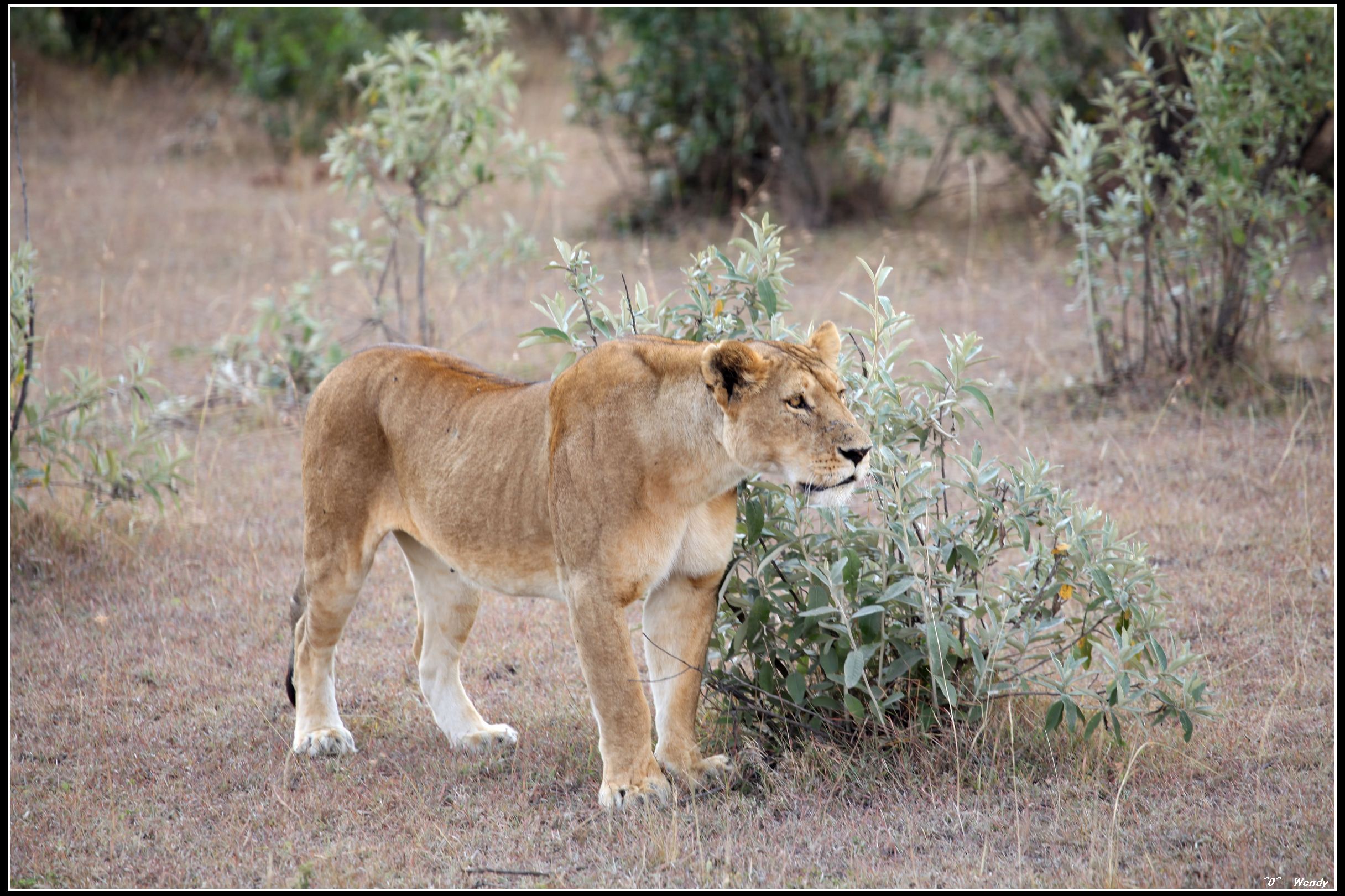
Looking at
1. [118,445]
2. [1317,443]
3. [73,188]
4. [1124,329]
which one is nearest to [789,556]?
[1317,443]

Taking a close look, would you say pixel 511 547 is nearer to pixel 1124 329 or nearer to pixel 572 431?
pixel 572 431

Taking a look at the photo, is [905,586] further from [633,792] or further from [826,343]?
[633,792]

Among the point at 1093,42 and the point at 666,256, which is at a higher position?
the point at 1093,42

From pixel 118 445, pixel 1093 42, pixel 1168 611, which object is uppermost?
pixel 1093 42

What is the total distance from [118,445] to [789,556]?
5930 mm

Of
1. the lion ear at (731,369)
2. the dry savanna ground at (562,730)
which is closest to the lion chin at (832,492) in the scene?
the lion ear at (731,369)

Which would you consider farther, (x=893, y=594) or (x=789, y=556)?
(x=789, y=556)

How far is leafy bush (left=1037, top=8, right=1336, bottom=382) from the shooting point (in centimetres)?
822

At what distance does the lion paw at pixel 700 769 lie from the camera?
415 centimetres

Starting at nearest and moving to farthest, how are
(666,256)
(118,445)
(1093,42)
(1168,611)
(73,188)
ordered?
(1168,611)
(118,445)
(1093,42)
(666,256)
(73,188)

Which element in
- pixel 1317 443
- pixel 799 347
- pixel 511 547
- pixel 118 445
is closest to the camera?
pixel 799 347

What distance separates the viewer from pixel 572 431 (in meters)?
3.97


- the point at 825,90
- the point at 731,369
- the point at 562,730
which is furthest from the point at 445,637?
the point at 825,90

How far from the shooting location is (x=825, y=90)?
13820 mm
